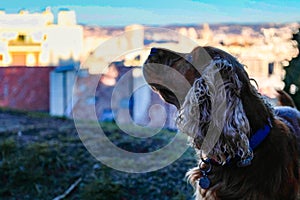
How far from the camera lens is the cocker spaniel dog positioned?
9.41ft

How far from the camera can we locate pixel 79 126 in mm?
5520

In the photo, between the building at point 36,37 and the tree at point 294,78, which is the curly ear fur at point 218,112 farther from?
the building at point 36,37

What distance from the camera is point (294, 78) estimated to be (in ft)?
14.0

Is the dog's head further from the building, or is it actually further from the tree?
the building

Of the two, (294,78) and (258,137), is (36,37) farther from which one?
(258,137)

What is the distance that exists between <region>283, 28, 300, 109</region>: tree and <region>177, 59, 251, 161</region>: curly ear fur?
4.85ft

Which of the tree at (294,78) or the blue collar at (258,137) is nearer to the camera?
the blue collar at (258,137)

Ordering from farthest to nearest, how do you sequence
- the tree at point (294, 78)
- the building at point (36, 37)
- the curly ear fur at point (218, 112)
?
the building at point (36, 37), the tree at point (294, 78), the curly ear fur at point (218, 112)

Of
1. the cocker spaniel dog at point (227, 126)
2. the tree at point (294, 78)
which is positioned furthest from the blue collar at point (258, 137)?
the tree at point (294, 78)

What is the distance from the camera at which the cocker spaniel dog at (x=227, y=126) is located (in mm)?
2867

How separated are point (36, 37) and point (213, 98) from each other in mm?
2552

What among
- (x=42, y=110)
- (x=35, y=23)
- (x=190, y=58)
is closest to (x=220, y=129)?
(x=190, y=58)

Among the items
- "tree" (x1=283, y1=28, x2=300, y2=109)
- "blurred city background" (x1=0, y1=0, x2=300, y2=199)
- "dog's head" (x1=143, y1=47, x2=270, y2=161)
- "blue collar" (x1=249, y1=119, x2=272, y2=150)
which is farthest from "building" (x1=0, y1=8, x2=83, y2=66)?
"blue collar" (x1=249, y1=119, x2=272, y2=150)

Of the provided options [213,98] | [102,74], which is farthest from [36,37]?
[213,98]
